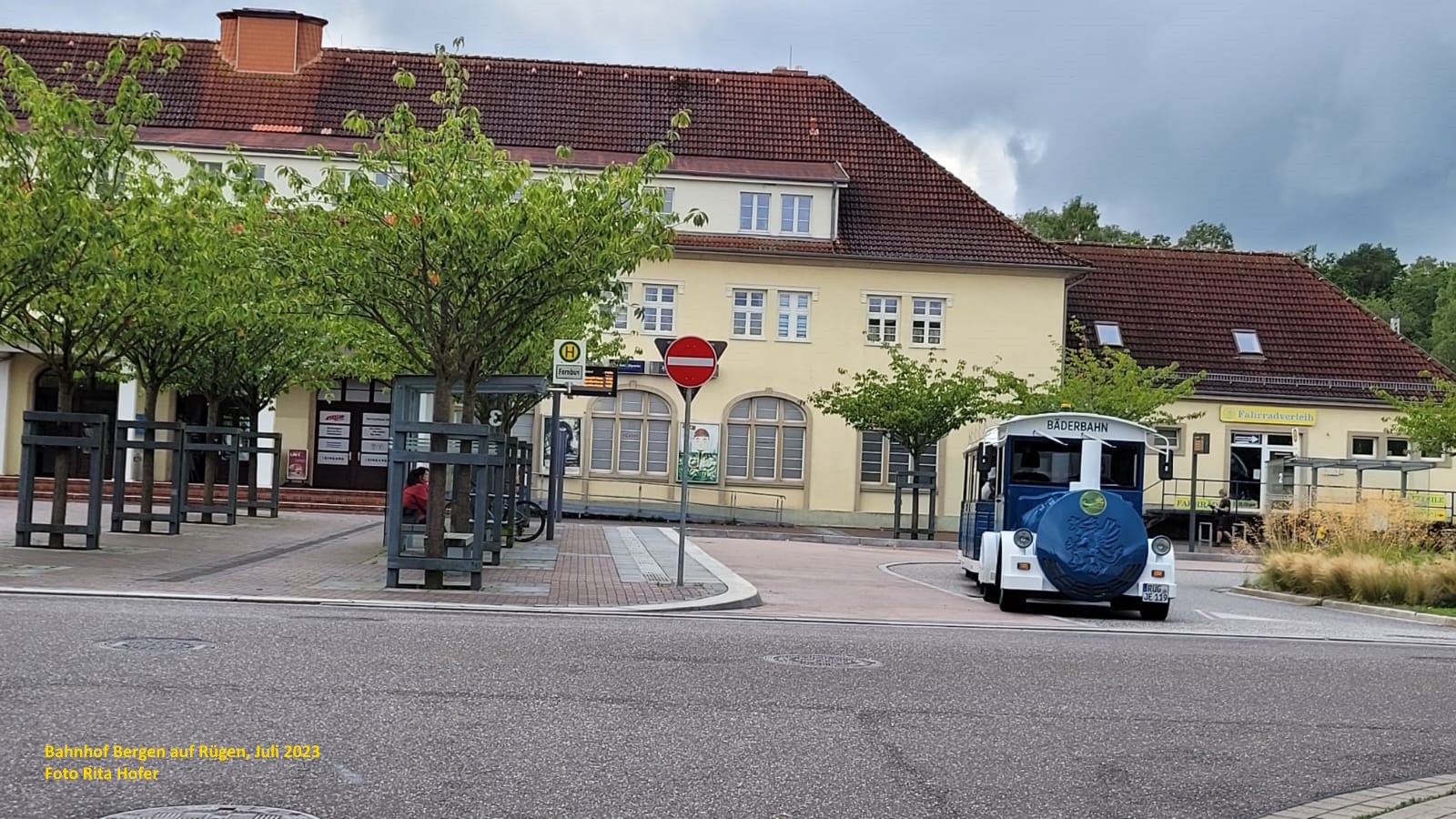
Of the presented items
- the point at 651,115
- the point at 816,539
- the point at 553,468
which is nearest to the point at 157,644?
the point at 553,468

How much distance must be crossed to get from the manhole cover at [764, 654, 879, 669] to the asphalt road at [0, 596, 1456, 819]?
0.19 meters

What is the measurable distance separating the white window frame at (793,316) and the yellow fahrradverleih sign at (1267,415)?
13.2 metres

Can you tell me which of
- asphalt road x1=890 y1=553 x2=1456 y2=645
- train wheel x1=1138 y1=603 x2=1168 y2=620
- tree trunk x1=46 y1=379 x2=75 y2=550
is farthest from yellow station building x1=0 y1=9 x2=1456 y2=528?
train wheel x1=1138 y1=603 x2=1168 y2=620

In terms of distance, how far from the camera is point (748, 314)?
153 feet

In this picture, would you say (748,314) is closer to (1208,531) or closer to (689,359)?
(1208,531)

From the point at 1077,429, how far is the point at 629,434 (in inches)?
1059

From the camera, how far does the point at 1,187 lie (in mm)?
16734

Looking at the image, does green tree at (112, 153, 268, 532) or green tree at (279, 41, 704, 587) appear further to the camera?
green tree at (112, 153, 268, 532)

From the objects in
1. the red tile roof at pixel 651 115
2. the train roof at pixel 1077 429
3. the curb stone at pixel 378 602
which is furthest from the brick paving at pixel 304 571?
the red tile roof at pixel 651 115

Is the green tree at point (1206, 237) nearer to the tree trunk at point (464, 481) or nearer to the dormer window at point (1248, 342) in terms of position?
the dormer window at point (1248, 342)

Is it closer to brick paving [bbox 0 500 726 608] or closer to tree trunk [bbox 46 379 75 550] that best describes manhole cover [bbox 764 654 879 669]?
brick paving [bbox 0 500 726 608]

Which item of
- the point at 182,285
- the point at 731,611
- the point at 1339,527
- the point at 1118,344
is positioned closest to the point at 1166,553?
the point at 731,611

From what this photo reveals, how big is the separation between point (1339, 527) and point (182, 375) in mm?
19900

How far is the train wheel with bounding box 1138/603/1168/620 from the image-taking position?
18047mm
